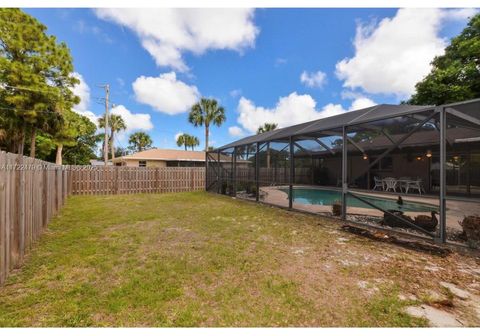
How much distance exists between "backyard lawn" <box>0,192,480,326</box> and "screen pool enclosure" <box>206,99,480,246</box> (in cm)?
139

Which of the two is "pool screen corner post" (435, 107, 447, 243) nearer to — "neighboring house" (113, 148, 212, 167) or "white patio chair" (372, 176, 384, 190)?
"white patio chair" (372, 176, 384, 190)

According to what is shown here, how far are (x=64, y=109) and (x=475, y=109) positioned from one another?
65.6 feet

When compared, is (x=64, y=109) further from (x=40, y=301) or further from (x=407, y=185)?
(x=407, y=185)

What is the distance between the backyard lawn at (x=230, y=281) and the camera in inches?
81.4

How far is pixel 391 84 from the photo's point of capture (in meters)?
17.7

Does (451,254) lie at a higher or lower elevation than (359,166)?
lower

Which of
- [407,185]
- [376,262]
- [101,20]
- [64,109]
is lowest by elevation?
[376,262]

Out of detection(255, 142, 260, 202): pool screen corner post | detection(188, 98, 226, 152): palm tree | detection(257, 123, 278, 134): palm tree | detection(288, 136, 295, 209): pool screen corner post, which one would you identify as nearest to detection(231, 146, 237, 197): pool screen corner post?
detection(255, 142, 260, 202): pool screen corner post

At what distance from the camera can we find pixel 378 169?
13.4 m

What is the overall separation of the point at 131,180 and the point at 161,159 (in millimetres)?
8744

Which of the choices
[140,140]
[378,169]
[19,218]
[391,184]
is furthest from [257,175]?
[140,140]

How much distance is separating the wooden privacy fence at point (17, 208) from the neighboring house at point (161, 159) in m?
17.6
